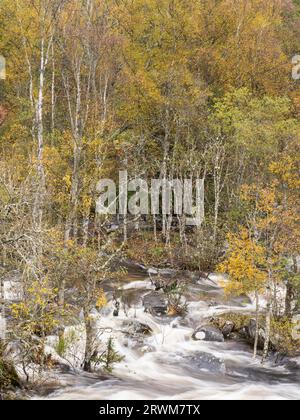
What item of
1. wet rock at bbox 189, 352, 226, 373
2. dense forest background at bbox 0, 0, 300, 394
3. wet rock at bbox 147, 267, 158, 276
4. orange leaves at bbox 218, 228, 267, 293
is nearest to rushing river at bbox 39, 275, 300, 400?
wet rock at bbox 189, 352, 226, 373

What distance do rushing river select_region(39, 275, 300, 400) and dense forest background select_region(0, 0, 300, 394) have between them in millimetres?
2099

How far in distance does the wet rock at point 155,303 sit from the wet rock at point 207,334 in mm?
2204

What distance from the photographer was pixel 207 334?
18.2 metres

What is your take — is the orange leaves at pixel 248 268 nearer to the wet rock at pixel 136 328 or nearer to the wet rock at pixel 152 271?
the wet rock at pixel 136 328

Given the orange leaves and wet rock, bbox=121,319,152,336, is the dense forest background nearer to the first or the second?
the orange leaves

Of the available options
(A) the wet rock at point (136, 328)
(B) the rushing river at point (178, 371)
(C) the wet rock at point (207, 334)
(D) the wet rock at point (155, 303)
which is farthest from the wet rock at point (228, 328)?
(A) the wet rock at point (136, 328)

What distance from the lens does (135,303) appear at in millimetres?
21000

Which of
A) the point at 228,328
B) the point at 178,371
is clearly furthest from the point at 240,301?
the point at 178,371

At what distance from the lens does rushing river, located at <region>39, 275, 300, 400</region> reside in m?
13.7

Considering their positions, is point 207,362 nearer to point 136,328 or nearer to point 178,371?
point 178,371

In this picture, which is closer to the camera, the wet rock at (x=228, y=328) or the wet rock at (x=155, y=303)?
the wet rock at (x=228, y=328)

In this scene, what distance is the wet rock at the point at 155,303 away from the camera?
2030 centimetres
